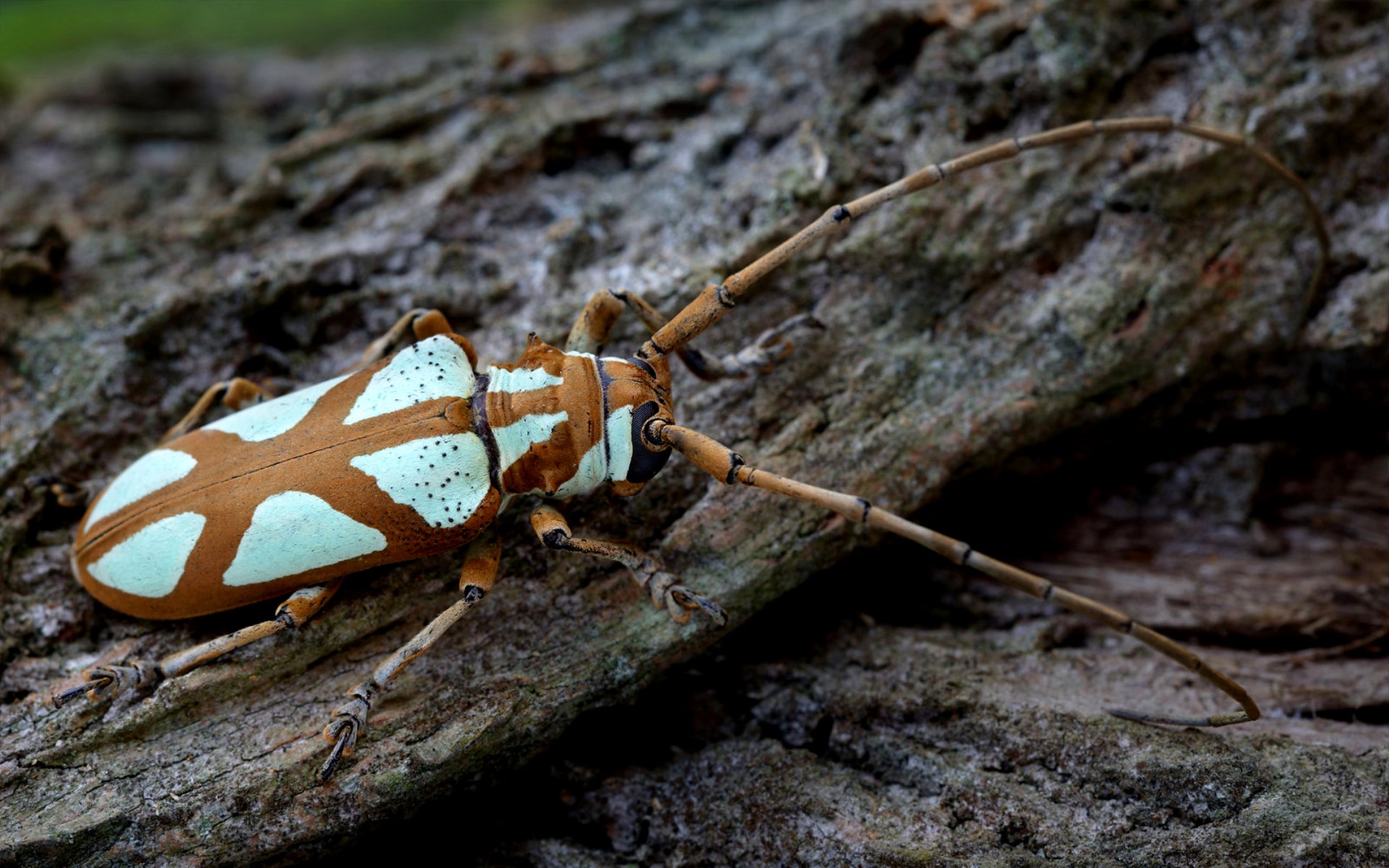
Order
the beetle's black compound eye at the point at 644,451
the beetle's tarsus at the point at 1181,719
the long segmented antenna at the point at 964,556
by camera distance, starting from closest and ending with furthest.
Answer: the long segmented antenna at the point at 964,556 → the beetle's tarsus at the point at 1181,719 → the beetle's black compound eye at the point at 644,451

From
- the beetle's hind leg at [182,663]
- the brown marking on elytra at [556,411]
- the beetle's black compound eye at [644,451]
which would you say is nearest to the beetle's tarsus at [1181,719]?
the beetle's black compound eye at [644,451]

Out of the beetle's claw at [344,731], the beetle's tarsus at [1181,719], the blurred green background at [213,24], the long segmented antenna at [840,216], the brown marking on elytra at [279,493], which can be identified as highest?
the blurred green background at [213,24]

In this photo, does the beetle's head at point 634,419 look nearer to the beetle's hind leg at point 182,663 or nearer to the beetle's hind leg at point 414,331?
the beetle's hind leg at point 414,331

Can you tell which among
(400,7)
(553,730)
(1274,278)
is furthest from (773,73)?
(400,7)

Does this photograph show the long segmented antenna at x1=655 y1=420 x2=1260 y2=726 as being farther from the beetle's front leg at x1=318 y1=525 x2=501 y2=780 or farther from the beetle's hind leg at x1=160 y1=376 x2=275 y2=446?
the beetle's hind leg at x1=160 y1=376 x2=275 y2=446

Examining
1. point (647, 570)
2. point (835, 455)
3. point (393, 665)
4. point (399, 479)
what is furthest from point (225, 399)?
point (835, 455)

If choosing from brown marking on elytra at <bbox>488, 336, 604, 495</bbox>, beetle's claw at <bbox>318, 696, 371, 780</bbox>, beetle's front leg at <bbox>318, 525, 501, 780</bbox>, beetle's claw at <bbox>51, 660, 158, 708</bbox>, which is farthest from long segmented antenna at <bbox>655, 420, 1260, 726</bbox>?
beetle's claw at <bbox>51, 660, 158, 708</bbox>

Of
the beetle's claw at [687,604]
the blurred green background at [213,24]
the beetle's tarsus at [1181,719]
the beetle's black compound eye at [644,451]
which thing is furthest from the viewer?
the blurred green background at [213,24]
